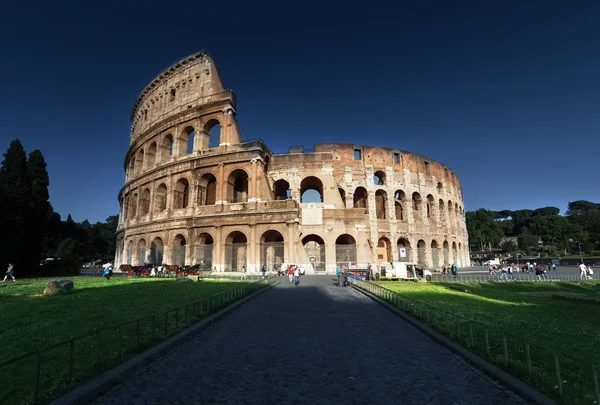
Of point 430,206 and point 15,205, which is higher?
point 430,206

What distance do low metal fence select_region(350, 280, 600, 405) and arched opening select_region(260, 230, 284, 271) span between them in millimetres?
21809

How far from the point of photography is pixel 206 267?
29078 millimetres

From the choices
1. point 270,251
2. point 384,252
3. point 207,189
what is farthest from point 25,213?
point 384,252

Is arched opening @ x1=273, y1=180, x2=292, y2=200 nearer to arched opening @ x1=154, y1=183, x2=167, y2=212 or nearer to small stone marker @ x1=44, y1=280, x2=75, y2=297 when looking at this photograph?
arched opening @ x1=154, y1=183, x2=167, y2=212

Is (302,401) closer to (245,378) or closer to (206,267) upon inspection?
(245,378)

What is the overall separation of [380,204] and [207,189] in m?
20.6

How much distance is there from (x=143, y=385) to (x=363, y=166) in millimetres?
34050

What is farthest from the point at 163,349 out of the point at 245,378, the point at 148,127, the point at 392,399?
the point at 148,127

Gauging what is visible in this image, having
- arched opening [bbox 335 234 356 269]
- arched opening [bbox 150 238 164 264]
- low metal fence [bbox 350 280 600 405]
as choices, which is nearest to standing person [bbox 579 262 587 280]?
arched opening [bbox 335 234 356 269]

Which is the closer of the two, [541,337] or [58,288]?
[541,337]

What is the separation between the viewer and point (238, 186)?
34.6 metres

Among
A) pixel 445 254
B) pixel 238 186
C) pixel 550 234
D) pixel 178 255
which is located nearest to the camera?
pixel 178 255

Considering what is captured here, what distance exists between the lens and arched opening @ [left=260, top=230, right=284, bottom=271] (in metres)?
29.0

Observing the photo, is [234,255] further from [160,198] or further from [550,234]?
[550,234]
